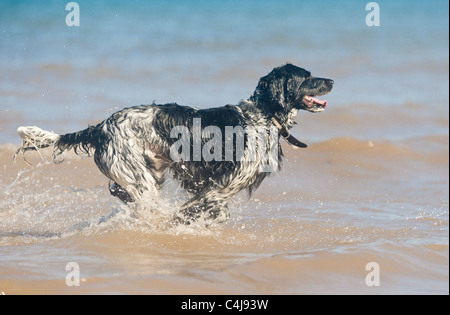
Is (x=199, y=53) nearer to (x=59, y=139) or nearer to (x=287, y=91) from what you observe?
(x=287, y=91)

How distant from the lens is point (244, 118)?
17.7ft

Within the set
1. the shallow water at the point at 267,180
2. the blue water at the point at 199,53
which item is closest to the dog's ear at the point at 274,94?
the shallow water at the point at 267,180

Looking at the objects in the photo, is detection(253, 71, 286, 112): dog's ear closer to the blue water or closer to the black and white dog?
the black and white dog

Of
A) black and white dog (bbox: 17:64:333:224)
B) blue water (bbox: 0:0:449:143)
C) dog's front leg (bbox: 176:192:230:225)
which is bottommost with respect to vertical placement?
dog's front leg (bbox: 176:192:230:225)

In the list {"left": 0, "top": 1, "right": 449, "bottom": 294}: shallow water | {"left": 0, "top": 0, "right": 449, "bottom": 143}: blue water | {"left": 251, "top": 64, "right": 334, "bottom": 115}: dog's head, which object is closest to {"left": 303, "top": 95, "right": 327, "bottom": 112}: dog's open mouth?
{"left": 251, "top": 64, "right": 334, "bottom": 115}: dog's head

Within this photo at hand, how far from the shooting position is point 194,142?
5.31 metres

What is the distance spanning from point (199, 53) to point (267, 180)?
744 centimetres

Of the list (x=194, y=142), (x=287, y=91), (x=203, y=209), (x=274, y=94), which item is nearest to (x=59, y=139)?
(x=194, y=142)

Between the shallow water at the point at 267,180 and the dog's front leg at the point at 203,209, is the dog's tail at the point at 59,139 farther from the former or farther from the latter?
the dog's front leg at the point at 203,209

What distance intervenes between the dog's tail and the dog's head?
1.35 meters

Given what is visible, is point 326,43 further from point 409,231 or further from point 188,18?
point 409,231

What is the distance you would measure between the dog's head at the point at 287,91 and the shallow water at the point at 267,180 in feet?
3.37

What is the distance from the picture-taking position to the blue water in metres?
11.5

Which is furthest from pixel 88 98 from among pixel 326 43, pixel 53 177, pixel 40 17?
pixel 326 43
